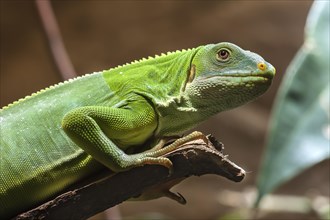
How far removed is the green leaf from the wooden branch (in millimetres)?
164

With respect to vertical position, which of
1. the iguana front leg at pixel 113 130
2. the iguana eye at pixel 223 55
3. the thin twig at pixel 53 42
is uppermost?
the thin twig at pixel 53 42

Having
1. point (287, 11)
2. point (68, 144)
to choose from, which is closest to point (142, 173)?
point (68, 144)

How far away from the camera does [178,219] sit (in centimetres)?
521

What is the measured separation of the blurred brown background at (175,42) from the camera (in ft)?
15.0

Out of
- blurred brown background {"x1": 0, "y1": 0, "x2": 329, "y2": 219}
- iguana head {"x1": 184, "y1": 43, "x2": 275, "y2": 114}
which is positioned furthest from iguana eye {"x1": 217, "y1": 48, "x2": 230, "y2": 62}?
blurred brown background {"x1": 0, "y1": 0, "x2": 329, "y2": 219}

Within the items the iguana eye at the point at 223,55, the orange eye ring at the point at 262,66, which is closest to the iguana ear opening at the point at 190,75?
the iguana eye at the point at 223,55

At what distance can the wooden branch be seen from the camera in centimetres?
175

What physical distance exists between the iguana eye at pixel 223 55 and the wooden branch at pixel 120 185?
36 centimetres

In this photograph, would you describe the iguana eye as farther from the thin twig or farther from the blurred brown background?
the blurred brown background

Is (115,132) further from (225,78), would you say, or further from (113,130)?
(225,78)

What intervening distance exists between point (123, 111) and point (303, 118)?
2.16ft

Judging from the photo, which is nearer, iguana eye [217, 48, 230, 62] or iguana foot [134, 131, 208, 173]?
iguana foot [134, 131, 208, 173]

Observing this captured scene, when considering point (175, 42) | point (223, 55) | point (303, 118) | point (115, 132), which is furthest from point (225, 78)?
point (175, 42)

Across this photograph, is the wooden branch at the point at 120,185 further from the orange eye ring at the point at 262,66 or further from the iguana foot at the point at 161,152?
the orange eye ring at the point at 262,66
